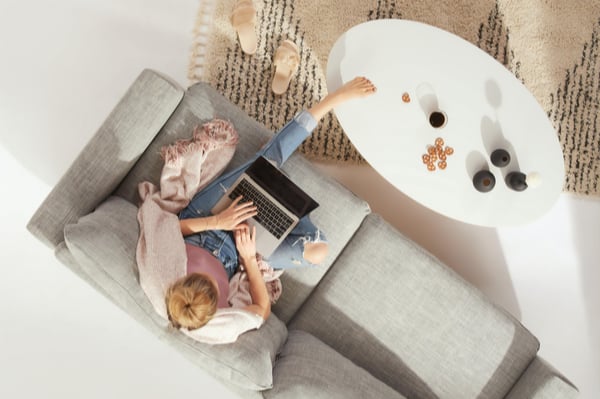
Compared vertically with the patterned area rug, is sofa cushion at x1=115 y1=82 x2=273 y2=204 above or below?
below

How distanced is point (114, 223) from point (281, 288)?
619 millimetres

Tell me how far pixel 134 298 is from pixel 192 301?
0.92 ft

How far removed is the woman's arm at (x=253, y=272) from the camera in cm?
179

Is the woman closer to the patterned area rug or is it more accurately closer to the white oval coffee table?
the white oval coffee table

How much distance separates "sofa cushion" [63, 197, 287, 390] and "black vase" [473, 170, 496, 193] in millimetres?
877

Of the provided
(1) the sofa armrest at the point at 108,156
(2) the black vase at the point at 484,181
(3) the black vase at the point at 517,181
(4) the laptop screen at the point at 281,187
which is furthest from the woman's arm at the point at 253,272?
(3) the black vase at the point at 517,181

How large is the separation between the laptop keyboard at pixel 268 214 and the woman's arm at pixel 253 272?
51 mm

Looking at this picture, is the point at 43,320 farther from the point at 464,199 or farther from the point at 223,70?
the point at 464,199

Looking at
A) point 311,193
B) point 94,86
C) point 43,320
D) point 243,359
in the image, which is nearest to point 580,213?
point 311,193

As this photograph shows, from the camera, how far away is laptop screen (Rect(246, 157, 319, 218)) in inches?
70.3

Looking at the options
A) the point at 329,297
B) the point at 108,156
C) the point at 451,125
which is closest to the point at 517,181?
the point at 451,125

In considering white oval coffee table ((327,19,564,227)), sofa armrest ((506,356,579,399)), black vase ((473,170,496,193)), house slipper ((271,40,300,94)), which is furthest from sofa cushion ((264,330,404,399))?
house slipper ((271,40,300,94))

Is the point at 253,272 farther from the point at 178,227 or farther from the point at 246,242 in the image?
the point at 178,227

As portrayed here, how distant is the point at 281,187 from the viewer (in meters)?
1.80
